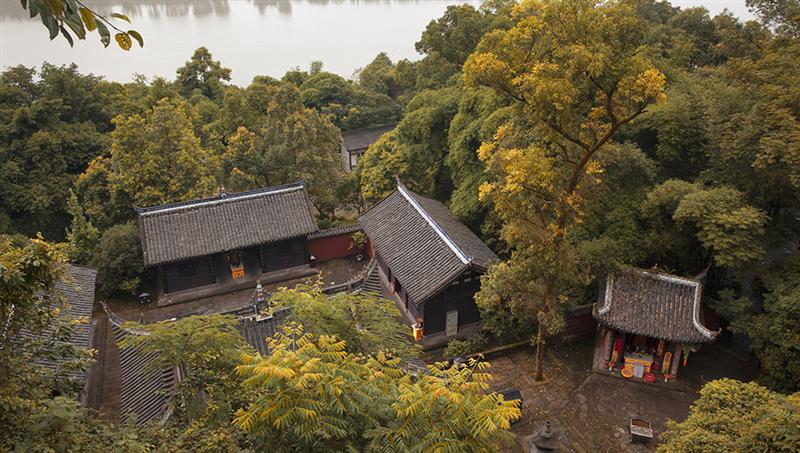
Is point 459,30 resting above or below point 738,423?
above

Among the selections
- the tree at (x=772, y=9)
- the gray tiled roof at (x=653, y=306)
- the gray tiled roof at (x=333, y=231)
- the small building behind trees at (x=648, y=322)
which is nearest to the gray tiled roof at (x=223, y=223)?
the gray tiled roof at (x=333, y=231)

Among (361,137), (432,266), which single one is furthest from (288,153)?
(361,137)

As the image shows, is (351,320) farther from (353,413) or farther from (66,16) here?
(66,16)

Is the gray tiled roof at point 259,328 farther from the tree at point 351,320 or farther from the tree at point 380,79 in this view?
the tree at point 380,79

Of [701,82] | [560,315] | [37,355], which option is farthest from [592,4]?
[37,355]

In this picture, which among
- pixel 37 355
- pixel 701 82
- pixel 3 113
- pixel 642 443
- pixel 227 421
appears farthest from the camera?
pixel 3 113

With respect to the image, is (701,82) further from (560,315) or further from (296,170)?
(296,170)
